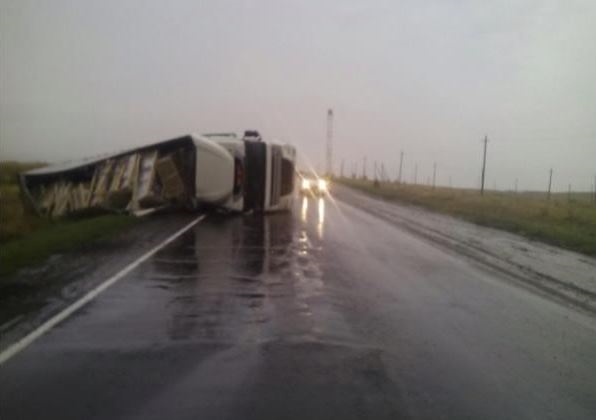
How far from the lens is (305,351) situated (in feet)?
22.9

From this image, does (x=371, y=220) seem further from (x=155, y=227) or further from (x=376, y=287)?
(x=376, y=287)

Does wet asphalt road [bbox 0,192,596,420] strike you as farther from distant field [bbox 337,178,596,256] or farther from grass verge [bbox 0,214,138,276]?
distant field [bbox 337,178,596,256]

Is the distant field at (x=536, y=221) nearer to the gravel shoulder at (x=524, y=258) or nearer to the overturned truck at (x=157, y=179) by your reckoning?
the gravel shoulder at (x=524, y=258)

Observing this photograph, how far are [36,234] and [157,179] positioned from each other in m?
6.49

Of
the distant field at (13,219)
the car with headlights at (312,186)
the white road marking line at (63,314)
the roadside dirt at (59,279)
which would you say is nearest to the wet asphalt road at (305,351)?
the white road marking line at (63,314)

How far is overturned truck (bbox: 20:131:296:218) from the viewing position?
2388 cm

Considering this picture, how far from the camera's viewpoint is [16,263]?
1280 cm

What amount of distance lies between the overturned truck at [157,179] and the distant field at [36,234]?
790 millimetres

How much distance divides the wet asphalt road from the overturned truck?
11.7 meters

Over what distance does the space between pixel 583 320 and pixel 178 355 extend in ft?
19.0

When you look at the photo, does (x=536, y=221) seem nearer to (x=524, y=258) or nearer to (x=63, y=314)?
(x=524, y=258)

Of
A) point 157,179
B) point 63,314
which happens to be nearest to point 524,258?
point 63,314

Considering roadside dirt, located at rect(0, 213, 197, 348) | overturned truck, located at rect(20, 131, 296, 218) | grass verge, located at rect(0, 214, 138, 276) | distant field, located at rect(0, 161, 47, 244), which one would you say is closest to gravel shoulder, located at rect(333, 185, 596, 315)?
overturned truck, located at rect(20, 131, 296, 218)

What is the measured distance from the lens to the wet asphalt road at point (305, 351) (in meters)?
5.39
